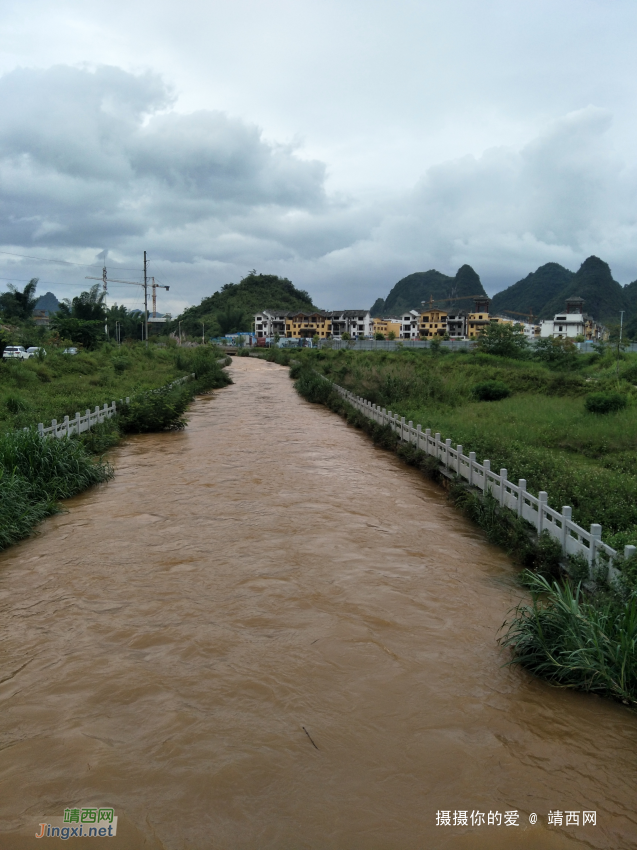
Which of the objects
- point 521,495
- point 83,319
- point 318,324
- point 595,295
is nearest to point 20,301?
point 83,319

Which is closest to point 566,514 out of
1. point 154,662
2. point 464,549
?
point 464,549

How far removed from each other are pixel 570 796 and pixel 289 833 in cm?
179

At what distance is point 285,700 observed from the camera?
16.5ft

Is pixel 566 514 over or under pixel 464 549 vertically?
over

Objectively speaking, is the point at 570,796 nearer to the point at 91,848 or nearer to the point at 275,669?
the point at 275,669

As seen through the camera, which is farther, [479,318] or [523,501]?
[479,318]

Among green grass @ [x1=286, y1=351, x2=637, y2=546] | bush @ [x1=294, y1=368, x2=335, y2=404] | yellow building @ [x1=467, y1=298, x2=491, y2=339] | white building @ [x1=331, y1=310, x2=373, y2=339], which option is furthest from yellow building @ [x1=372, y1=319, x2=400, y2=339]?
green grass @ [x1=286, y1=351, x2=637, y2=546]

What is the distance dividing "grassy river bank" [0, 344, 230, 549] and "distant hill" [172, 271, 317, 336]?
261ft

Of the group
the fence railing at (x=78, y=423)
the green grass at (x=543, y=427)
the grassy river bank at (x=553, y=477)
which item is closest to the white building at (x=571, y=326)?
the green grass at (x=543, y=427)

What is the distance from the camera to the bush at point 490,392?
72.5ft

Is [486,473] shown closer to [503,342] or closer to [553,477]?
[553,477]

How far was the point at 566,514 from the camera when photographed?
6.85m

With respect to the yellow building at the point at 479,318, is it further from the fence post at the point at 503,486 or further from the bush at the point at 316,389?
the fence post at the point at 503,486

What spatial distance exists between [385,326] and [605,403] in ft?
333
